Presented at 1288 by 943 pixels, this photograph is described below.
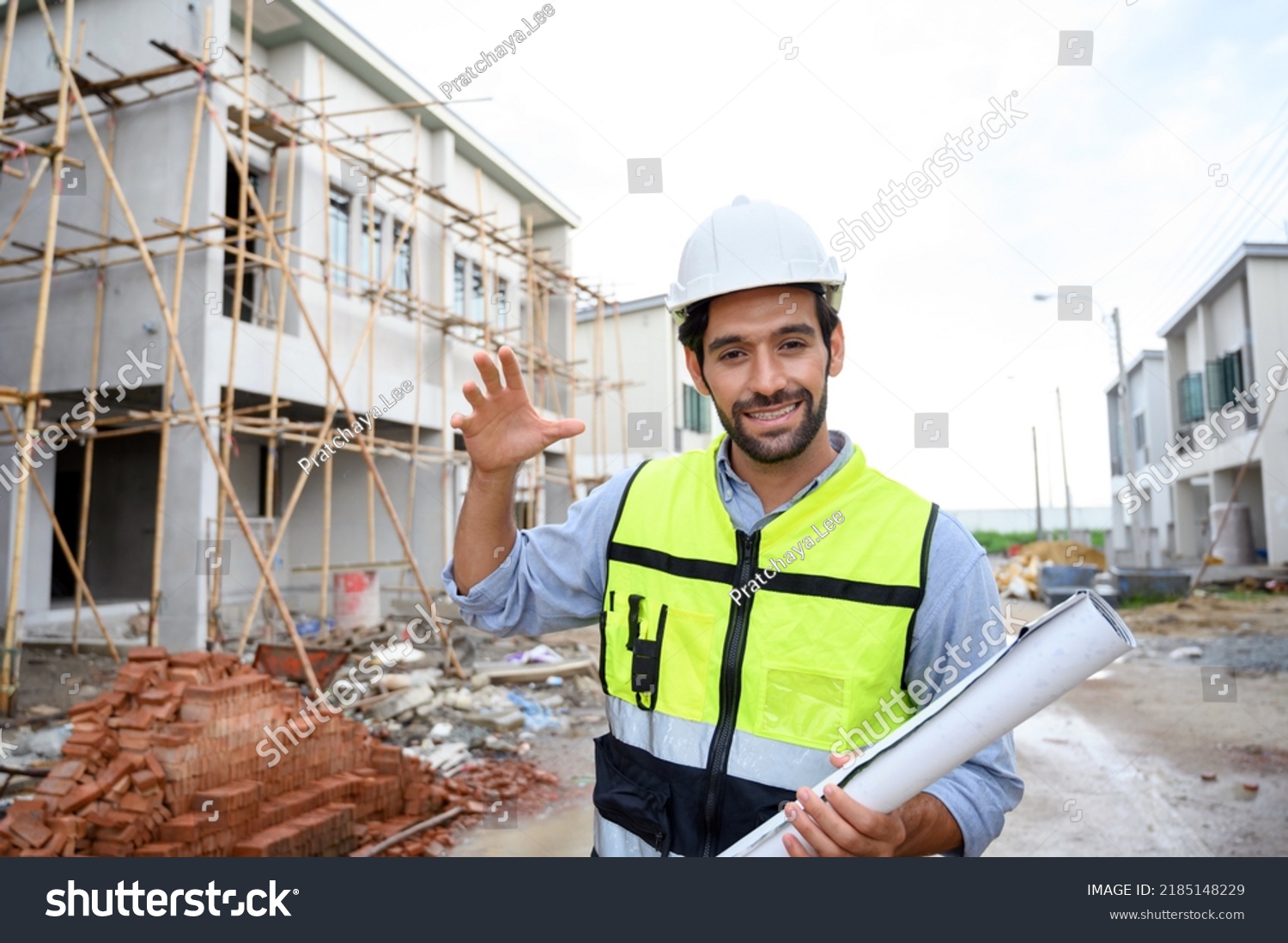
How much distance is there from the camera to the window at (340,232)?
498 inches

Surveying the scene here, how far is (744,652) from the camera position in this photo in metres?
1.66

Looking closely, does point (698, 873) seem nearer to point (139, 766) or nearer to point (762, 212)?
point (762, 212)

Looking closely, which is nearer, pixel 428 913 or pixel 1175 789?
pixel 428 913

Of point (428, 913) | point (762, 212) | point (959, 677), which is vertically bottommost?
point (428, 913)

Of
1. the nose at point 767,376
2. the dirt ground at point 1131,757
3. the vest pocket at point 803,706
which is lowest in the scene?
the dirt ground at point 1131,757

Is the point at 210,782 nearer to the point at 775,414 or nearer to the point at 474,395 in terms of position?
the point at 474,395

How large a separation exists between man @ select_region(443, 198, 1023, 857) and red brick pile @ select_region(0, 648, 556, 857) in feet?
10.1

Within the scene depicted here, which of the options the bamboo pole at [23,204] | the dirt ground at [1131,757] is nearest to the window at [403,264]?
the bamboo pole at [23,204]

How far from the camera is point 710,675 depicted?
167 cm

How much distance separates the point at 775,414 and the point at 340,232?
41.6 feet

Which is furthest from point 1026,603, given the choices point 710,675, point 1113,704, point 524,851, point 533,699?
point 710,675

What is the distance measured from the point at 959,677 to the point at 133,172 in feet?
39.1

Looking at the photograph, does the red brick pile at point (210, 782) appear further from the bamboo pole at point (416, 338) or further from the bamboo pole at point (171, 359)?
the bamboo pole at point (416, 338)

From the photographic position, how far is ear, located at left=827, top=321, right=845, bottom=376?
73.6 inches
